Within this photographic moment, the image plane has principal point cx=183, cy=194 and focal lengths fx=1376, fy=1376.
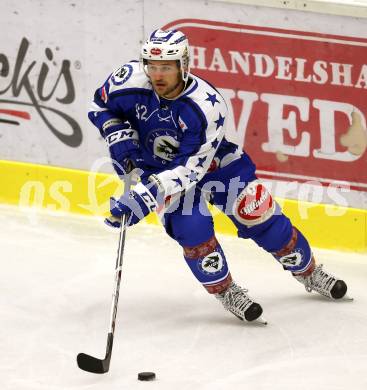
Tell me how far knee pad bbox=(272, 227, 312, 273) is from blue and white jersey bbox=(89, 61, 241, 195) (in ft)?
1.50

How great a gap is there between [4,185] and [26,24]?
2.82 ft

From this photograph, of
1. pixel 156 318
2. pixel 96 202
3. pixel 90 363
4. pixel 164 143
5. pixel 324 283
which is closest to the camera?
pixel 90 363

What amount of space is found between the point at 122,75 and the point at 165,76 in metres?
0.30

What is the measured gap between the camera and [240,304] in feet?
18.6

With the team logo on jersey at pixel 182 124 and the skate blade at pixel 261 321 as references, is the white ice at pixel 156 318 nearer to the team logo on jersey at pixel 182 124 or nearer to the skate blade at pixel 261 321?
the skate blade at pixel 261 321

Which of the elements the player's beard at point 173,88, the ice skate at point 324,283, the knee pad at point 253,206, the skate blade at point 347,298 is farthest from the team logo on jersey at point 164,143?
the skate blade at point 347,298

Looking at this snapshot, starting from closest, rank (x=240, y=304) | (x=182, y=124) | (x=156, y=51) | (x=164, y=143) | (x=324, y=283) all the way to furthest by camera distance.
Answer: (x=156, y=51) < (x=182, y=124) < (x=164, y=143) < (x=240, y=304) < (x=324, y=283)

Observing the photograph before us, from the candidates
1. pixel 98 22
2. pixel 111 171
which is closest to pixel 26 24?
pixel 98 22

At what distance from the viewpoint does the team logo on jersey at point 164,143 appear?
554cm

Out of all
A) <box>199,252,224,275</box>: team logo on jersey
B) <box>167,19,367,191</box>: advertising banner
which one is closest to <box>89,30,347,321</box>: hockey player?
<box>199,252,224,275</box>: team logo on jersey

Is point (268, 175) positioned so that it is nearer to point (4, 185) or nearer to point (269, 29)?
point (269, 29)

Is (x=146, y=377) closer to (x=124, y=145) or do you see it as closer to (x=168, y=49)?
(x=124, y=145)

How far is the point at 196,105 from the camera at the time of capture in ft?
17.7

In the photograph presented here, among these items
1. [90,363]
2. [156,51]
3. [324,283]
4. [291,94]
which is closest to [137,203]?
[156,51]
